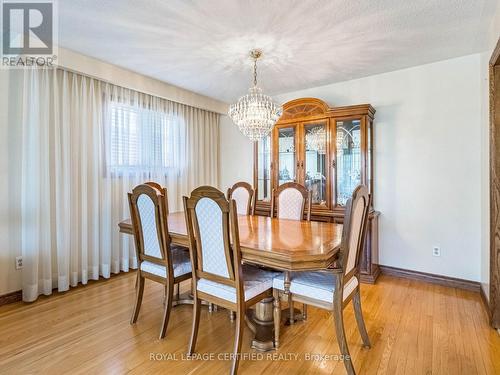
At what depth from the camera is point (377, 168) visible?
348cm

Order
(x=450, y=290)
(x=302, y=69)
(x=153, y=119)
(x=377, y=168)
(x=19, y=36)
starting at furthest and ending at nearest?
(x=153, y=119) → (x=377, y=168) → (x=302, y=69) → (x=450, y=290) → (x=19, y=36)

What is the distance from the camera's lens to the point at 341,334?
5.41ft

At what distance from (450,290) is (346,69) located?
2.62 meters

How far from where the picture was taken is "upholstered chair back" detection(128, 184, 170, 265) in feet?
6.86

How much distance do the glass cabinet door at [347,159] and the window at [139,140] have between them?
2283 mm

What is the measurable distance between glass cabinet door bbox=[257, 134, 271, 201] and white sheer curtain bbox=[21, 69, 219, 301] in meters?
1.25

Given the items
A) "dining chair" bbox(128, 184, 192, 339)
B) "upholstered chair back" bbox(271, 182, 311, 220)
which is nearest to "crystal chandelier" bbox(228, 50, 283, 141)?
"upholstered chair back" bbox(271, 182, 311, 220)

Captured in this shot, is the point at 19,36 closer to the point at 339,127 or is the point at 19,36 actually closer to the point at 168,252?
the point at 168,252

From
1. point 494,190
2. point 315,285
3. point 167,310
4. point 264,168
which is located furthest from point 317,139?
point 167,310

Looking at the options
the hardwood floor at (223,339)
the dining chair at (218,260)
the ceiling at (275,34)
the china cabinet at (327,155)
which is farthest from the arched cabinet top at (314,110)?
the dining chair at (218,260)

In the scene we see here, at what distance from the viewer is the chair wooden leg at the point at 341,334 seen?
1614 mm

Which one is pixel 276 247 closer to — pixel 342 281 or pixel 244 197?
pixel 342 281

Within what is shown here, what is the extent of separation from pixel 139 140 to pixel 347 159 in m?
2.62

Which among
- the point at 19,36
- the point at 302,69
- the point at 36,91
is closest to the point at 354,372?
the point at 302,69
